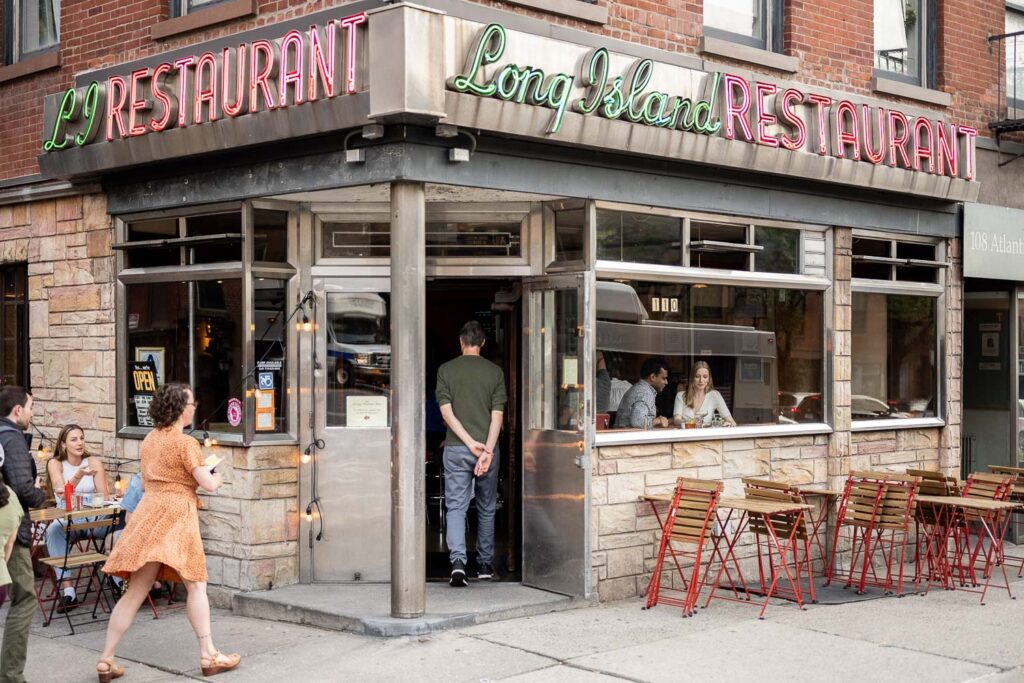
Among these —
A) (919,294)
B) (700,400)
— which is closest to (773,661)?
(700,400)

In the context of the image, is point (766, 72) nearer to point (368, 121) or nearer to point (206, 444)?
point (368, 121)

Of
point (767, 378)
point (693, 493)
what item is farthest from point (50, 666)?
point (767, 378)

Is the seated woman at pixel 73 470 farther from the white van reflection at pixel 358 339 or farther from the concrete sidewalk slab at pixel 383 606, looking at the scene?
the white van reflection at pixel 358 339

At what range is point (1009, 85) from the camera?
13164mm

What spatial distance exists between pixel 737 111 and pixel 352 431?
3925mm

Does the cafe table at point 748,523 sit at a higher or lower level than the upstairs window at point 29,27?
lower

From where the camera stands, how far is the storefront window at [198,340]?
9273 mm

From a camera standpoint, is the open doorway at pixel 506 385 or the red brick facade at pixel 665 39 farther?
the open doorway at pixel 506 385

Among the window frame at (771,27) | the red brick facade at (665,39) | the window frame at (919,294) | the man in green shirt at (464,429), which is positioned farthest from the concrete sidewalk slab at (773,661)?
the window frame at (771,27)

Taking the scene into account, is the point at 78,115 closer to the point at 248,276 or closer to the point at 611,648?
the point at 248,276

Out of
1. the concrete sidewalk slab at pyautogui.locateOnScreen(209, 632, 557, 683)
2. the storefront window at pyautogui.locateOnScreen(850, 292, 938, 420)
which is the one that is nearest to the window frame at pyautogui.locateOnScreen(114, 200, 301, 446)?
the concrete sidewalk slab at pyautogui.locateOnScreen(209, 632, 557, 683)

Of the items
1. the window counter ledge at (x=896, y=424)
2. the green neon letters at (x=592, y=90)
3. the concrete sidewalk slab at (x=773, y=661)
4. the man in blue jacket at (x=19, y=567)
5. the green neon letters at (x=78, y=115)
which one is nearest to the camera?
the man in blue jacket at (x=19, y=567)

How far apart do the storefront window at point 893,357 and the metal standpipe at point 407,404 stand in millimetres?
5125

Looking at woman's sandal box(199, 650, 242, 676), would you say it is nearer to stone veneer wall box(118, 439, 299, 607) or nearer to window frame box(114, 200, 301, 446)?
stone veneer wall box(118, 439, 299, 607)
